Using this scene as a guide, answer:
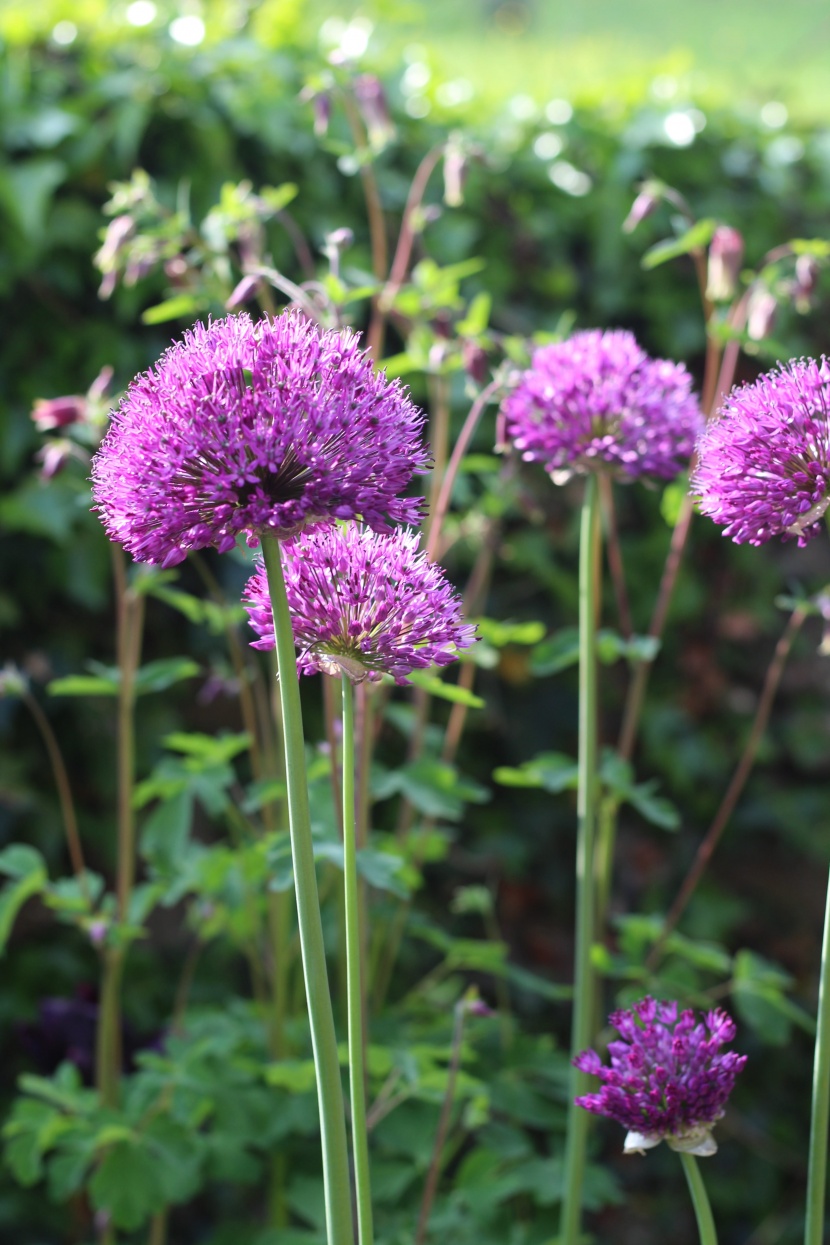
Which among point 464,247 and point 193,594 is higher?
point 464,247

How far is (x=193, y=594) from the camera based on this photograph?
9.39ft

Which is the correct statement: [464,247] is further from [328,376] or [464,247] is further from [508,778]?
[328,376]

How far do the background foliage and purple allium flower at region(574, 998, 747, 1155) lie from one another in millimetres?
661

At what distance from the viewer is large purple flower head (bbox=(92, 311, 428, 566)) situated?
2.93ft

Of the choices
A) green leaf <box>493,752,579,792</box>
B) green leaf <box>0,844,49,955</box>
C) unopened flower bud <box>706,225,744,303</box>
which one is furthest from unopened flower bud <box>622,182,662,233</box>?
green leaf <box>0,844,49,955</box>

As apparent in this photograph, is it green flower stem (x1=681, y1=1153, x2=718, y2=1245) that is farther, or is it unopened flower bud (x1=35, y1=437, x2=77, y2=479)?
unopened flower bud (x1=35, y1=437, x2=77, y2=479)

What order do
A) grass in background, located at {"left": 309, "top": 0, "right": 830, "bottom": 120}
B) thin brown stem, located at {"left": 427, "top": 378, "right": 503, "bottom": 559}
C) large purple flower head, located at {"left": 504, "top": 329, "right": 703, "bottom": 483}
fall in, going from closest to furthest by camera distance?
1. large purple flower head, located at {"left": 504, "top": 329, "right": 703, "bottom": 483}
2. thin brown stem, located at {"left": 427, "top": 378, "right": 503, "bottom": 559}
3. grass in background, located at {"left": 309, "top": 0, "right": 830, "bottom": 120}

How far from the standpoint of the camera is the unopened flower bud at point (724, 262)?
186 centimetres

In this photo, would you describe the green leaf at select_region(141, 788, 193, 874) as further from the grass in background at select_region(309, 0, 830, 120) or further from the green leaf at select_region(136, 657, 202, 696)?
the grass in background at select_region(309, 0, 830, 120)

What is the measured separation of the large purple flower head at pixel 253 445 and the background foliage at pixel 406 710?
2.46 feet

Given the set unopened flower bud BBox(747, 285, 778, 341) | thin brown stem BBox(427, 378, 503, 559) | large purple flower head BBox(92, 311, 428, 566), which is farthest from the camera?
unopened flower bud BBox(747, 285, 778, 341)

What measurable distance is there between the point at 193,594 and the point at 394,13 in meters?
1.58

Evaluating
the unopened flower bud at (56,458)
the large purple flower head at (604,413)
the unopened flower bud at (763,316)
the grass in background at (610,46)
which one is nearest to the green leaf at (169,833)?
the unopened flower bud at (56,458)

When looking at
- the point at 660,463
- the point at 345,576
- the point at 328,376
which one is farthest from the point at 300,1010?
the point at 328,376
